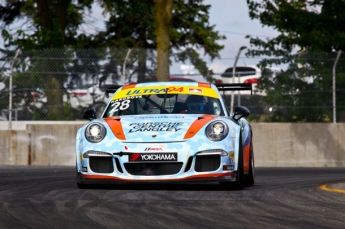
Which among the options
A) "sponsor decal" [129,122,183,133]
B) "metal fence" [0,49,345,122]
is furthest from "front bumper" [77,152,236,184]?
"metal fence" [0,49,345,122]

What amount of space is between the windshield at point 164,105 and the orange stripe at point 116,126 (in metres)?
0.47

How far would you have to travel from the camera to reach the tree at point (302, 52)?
62.9 ft

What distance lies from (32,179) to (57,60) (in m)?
7.44

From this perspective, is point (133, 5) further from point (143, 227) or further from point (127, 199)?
point (143, 227)

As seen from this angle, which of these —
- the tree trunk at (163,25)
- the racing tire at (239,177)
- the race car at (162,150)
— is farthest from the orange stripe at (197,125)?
the tree trunk at (163,25)

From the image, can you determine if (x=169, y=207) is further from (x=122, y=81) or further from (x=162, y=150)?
(x=122, y=81)

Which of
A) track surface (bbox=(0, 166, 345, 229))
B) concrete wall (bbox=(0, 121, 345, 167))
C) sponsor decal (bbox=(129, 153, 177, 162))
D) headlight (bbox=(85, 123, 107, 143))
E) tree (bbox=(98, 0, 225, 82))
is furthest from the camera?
tree (bbox=(98, 0, 225, 82))

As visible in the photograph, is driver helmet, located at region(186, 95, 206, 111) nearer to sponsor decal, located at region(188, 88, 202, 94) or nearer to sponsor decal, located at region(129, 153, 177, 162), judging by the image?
sponsor decal, located at region(188, 88, 202, 94)

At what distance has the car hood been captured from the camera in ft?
31.5

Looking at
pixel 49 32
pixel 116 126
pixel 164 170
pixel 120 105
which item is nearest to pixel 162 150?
pixel 164 170

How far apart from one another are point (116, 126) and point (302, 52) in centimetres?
1031

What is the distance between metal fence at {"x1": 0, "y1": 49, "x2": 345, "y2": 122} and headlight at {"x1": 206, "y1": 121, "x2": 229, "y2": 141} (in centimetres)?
919

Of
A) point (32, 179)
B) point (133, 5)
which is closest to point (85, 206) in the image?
point (32, 179)

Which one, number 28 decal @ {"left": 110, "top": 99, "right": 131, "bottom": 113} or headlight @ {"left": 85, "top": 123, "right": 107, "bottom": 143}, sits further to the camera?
number 28 decal @ {"left": 110, "top": 99, "right": 131, "bottom": 113}
